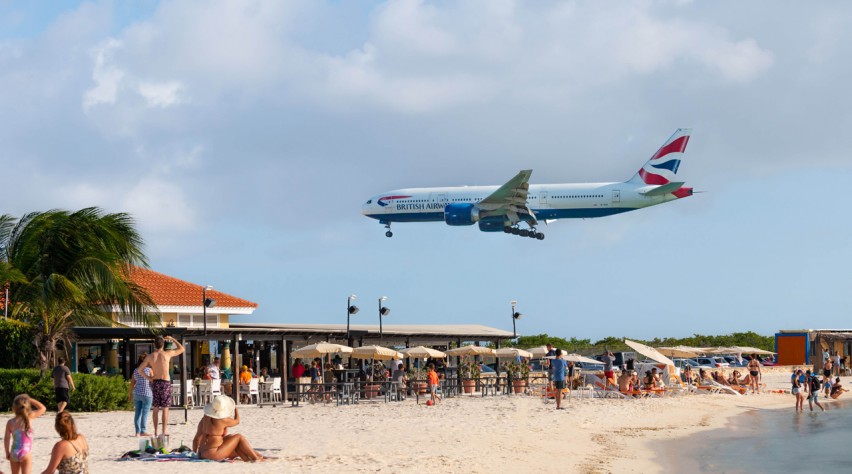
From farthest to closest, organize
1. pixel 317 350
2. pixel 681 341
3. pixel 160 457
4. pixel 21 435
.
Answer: pixel 681 341
pixel 317 350
pixel 160 457
pixel 21 435

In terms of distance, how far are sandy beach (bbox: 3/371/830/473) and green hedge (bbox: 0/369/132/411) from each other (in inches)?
38.2

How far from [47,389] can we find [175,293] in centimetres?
1202

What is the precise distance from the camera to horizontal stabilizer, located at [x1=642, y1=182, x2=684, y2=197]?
49062 millimetres

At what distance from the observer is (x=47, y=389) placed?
23.6 metres

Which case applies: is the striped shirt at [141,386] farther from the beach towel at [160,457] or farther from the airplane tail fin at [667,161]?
the airplane tail fin at [667,161]

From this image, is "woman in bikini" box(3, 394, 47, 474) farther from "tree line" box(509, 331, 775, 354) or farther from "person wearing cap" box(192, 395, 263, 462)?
"tree line" box(509, 331, 775, 354)

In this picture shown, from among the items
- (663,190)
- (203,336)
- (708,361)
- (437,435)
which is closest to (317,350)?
(203,336)

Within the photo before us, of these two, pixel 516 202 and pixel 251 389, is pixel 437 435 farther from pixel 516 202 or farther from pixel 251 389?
pixel 516 202

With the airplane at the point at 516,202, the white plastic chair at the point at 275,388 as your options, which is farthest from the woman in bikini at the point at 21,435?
the airplane at the point at 516,202

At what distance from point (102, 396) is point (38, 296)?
8.60ft

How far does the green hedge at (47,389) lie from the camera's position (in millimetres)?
23500

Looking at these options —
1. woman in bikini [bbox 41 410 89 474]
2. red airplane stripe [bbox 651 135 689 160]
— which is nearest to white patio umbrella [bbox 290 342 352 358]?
woman in bikini [bbox 41 410 89 474]

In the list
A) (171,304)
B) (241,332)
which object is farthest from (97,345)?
(241,332)

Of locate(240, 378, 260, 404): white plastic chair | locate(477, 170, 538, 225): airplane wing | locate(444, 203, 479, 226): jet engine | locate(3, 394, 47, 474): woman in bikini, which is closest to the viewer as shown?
locate(3, 394, 47, 474): woman in bikini
